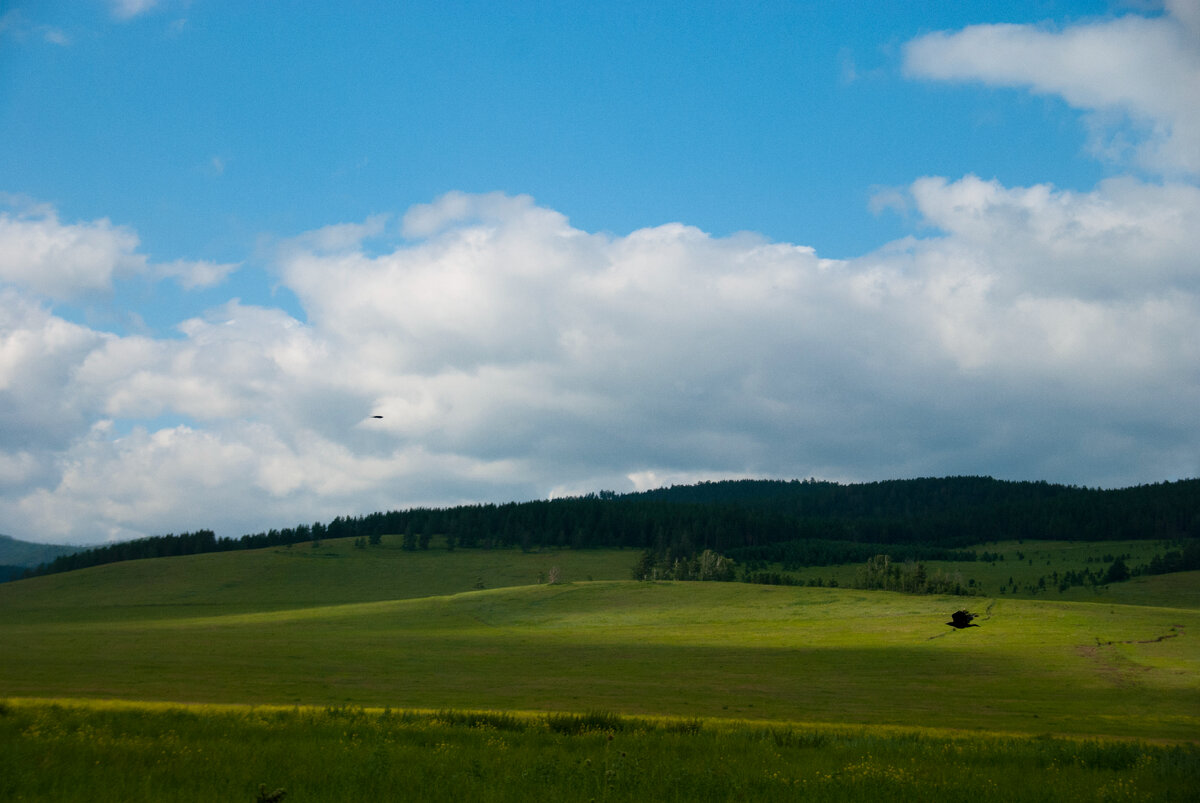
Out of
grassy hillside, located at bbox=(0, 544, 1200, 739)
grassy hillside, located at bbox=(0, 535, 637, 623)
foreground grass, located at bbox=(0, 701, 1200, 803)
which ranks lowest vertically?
grassy hillside, located at bbox=(0, 535, 637, 623)

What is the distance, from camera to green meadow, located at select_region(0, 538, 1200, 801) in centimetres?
1278

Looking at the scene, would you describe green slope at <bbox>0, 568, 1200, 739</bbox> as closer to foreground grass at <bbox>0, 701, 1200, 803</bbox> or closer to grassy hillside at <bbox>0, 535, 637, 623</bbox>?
foreground grass at <bbox>0, 701, 1200, 803</bbox>

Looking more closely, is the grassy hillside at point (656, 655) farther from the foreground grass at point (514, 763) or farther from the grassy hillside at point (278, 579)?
the foreground grass at point (514, 763)

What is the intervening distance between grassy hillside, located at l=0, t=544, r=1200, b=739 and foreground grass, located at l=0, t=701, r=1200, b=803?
15299 mm

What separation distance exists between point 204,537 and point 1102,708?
203670mm

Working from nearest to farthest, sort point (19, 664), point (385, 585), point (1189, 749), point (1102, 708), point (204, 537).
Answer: point (1189, 749) → point (1102, 708) → point (19, 664) → point (385, 585) → point (204, 537)

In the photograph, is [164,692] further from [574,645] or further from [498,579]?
[498,579]

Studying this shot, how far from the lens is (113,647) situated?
63.8 m

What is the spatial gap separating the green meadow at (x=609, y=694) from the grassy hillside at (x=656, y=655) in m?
0.37

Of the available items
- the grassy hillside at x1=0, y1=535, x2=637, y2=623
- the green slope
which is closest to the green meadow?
Result: the green slope

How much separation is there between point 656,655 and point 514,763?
47.1 meters

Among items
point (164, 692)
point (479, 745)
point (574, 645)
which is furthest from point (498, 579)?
point (479, 745)

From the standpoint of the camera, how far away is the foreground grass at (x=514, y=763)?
38.2 ft

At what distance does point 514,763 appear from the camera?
1357 centimetres
